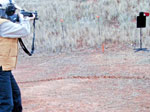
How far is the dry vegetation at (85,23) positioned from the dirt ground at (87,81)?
1.30m

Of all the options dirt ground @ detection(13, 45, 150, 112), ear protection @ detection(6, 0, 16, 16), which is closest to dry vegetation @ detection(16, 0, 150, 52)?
dirt ground @ detection(13, 45, 150, 112)

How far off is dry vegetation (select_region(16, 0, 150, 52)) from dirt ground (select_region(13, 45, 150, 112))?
1305 mm

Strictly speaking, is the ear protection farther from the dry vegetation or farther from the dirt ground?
the dry vegetation

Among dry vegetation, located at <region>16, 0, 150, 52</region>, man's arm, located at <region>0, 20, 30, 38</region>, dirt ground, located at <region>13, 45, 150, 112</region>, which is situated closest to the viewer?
man's arm, located at <region>0, 20, 30, 38</region>

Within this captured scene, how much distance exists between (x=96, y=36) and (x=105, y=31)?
2.54ft

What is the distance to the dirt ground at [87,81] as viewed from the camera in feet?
18.1

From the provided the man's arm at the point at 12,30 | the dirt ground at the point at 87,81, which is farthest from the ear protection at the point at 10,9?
the dirt ground at the point at 87,81

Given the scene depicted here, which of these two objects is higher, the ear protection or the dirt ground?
the ear protection

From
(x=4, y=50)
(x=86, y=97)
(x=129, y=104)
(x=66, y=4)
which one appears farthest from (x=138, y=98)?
(x=66, y=4)

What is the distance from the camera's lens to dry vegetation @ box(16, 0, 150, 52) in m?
13.8

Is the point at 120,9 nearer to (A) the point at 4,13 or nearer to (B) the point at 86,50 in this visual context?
(B) the point at 86,50

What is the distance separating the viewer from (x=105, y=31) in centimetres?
1491

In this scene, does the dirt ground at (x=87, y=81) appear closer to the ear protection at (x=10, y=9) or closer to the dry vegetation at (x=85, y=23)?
the dry vegetation at (x=85, y=23)

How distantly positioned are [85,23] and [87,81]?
9.38m
